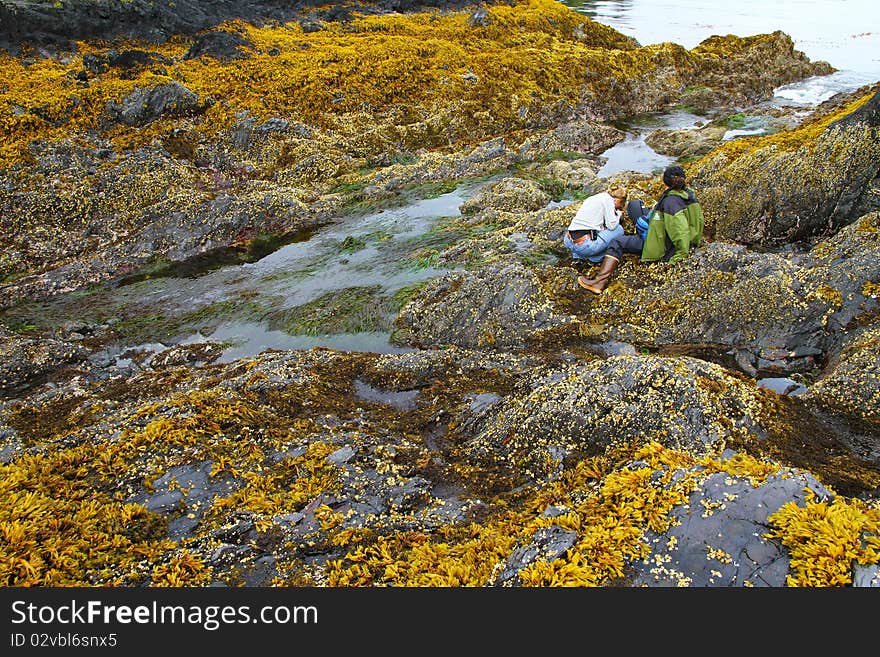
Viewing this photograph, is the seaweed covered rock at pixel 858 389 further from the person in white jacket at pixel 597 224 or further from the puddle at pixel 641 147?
the puddle at pixel 641 147

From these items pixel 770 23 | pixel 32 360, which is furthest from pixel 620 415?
pixel 770 23

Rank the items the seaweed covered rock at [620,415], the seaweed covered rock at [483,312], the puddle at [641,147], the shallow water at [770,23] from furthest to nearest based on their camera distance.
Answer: the shallow water at [770,23] → the puddle at [641,147] → the seaweed covered rock at [483,312] → the seaweed covered rock at [620,415]

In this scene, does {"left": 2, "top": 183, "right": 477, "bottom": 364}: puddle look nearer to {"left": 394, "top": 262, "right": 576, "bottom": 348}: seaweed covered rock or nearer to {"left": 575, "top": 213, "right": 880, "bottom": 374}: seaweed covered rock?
{"left": 394, "top": 262, "right": 576, "bottom": 348}: seaweed covered rock

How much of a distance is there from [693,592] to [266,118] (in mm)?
22179

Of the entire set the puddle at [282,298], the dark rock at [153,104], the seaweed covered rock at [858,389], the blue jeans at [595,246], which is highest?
the dark rock at [153,104]

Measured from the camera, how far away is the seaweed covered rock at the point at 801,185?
10352 mm

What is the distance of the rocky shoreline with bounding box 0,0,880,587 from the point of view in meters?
4.29

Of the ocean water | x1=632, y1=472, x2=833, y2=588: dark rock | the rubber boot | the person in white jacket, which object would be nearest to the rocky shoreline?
x1=632, y1=472, x2=833, y2=588: dark rock

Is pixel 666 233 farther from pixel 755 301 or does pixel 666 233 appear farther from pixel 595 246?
pixel 755 301

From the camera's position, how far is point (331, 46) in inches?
1125

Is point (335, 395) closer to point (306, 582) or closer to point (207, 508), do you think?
point (207, 508)

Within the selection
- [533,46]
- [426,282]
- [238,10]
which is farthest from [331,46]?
[426,282]

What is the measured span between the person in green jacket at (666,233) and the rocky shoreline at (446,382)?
13.4 inches

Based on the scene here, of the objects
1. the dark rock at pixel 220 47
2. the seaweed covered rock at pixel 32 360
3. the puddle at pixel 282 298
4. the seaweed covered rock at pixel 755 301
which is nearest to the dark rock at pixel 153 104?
the dark rock at pixel 220 47
